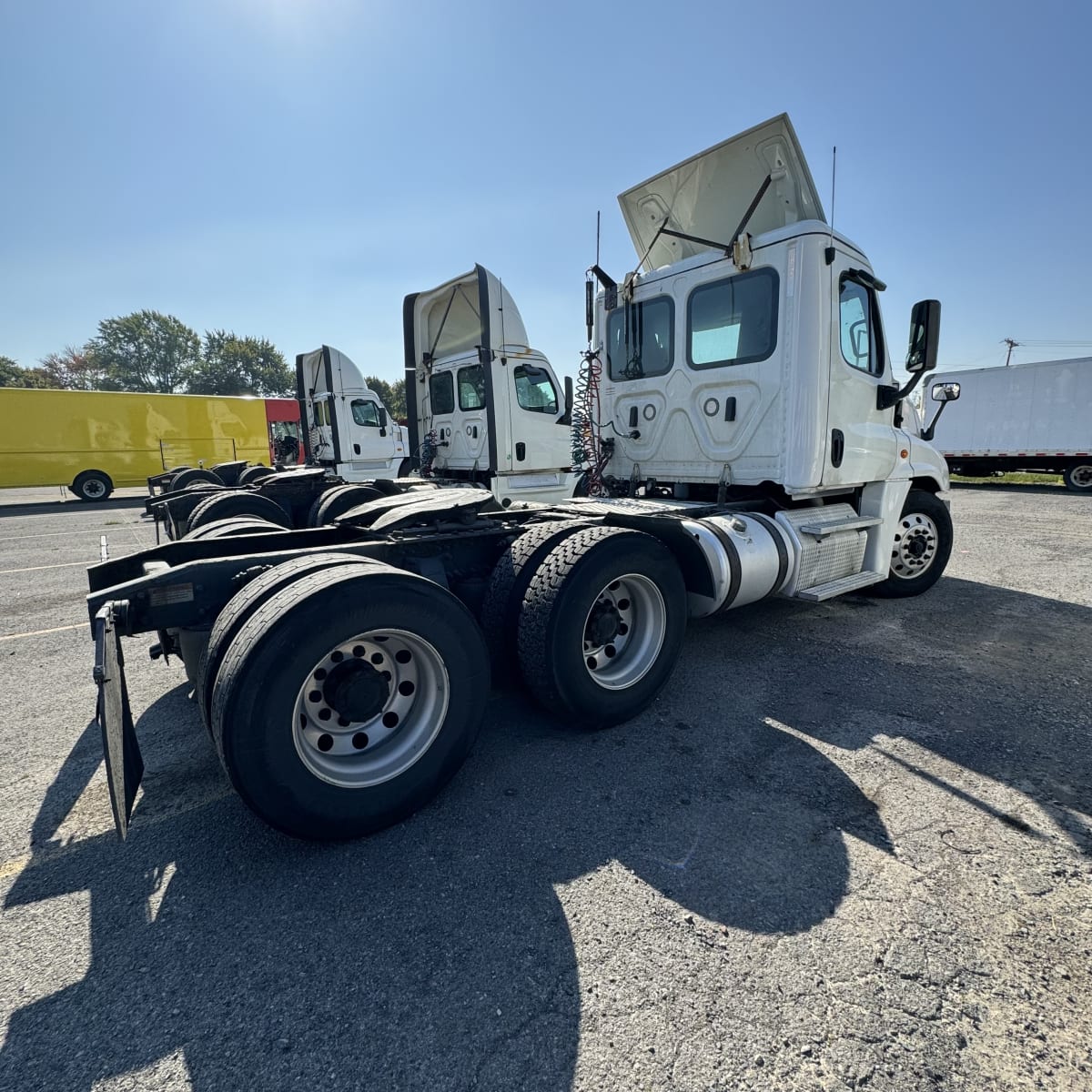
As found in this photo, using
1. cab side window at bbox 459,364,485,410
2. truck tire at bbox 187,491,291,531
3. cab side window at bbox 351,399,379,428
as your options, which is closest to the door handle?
cab side window at bbox 459,364,485,410

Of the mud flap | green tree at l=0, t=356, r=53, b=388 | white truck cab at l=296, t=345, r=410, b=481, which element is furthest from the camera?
green tree at l=0, t=356, r=53, b=388

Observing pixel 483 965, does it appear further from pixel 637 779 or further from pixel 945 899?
pixel 945 899

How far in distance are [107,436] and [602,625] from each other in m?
22.0

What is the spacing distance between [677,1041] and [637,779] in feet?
4.15

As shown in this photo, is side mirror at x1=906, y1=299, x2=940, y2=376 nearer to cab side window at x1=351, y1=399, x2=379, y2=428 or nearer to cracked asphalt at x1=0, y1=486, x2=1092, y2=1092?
cracked asphalt at x1=0, y1=486, x2=1092, y2=1092

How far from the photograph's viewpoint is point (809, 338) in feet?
14.6

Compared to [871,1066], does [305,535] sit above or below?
above

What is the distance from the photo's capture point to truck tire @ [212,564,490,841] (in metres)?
2.11

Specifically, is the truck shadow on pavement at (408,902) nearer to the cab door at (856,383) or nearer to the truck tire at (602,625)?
the truck tire at (602,625)

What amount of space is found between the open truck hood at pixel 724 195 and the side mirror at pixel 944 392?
215 cm

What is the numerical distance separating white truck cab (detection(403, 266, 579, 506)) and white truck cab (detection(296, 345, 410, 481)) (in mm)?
2919

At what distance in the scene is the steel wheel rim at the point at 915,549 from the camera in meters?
5.98

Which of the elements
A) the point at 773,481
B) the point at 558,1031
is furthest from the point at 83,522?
the point at 558,1031

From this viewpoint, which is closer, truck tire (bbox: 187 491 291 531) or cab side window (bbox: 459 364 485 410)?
truck tire (bbox: 187 491 291 531)
